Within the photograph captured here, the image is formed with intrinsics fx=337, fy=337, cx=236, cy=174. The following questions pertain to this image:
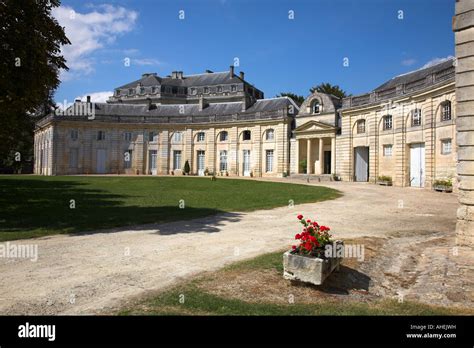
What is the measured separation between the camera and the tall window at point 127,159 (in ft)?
152

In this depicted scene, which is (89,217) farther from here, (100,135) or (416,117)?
(100,135)

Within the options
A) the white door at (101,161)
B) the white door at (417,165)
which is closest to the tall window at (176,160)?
the white door at (101,161)

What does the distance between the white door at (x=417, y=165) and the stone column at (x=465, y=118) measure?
18.8 metres

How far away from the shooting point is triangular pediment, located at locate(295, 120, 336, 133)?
35.3 meters

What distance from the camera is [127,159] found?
46312 millimetres

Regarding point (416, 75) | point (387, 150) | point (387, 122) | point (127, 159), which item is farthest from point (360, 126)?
point (127, 159)

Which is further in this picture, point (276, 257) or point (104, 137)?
point (104, 137)

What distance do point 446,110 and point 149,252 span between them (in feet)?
75.2

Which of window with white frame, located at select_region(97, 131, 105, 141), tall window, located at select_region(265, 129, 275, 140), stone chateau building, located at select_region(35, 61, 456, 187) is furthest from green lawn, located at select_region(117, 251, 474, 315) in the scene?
window with white frame, located at select_region(97, 131, 105, 141)
